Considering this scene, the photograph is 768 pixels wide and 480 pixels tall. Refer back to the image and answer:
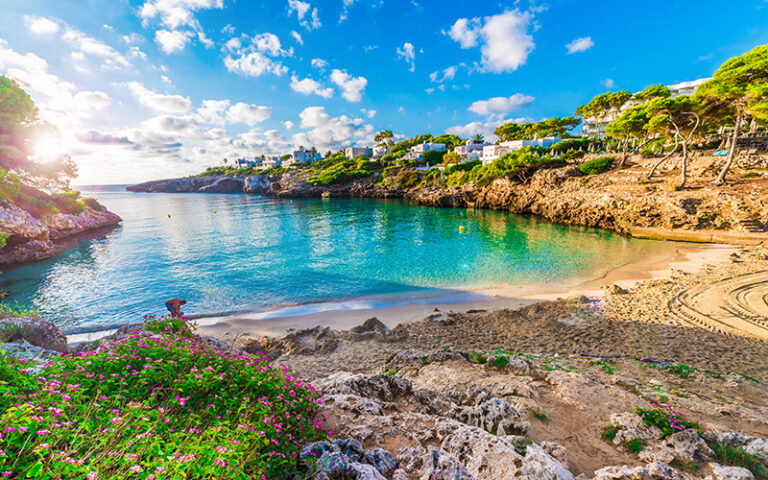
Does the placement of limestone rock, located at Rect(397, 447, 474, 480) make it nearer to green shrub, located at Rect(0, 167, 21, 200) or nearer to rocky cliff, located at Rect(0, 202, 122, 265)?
rocky cliff, located at Rect(0, 202, 122, 265)

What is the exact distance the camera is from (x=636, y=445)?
4.38 meters

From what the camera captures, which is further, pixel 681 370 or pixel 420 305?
pixel 420 305

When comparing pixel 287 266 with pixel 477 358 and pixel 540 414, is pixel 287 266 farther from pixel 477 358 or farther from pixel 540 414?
pixel 540 414

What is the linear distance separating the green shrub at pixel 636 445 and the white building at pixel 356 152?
14026 cm

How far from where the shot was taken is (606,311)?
12.6m

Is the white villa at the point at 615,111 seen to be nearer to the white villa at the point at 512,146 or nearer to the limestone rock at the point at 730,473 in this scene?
the white villa at the point at 512,146

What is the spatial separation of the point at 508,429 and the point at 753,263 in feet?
79.3

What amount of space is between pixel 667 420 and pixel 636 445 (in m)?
0.93

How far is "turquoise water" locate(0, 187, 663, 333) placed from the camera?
647 inches

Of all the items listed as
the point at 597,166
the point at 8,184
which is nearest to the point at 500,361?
the point at 8,184

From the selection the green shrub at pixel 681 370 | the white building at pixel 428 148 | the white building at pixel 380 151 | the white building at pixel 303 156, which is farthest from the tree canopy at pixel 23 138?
the white building at pixel 303 156

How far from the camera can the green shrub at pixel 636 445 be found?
432 centimetres

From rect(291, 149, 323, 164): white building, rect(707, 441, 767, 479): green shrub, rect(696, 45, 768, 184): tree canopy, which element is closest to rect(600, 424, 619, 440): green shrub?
rect(707, 441, 767, 479): green shrub

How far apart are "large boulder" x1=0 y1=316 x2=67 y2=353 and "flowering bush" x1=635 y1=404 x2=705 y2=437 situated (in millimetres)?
13557
